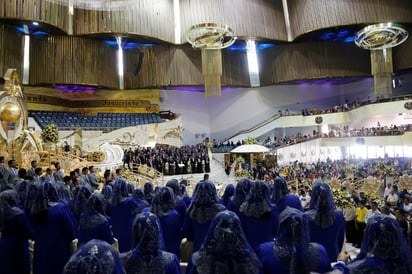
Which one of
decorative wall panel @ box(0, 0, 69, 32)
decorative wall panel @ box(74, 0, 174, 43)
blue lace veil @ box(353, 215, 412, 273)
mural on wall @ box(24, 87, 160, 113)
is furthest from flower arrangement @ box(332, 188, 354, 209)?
mural on wall @ box(24, 87, 160, 113)

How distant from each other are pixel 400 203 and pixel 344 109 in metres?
18.6

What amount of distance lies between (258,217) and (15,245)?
7.79 ft

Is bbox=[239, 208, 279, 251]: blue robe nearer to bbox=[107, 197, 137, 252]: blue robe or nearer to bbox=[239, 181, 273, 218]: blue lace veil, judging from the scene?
bbox=[239, 181, 273, 218]: blue lace veil

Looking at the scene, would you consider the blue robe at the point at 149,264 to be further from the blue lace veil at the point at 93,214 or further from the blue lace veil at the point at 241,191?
the blue lace veil at the point at 241,191

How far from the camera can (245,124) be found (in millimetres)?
26469

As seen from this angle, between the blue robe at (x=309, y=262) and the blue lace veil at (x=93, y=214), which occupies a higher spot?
the blue lace veil at (x=93, y=214)

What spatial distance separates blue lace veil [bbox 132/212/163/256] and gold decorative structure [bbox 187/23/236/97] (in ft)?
49.2

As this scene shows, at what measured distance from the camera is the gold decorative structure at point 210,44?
53.8ft

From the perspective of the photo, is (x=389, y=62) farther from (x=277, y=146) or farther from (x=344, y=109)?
(x=277, y=146)

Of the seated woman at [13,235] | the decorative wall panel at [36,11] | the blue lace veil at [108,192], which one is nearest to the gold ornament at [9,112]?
the decorative wall panel at [36,11]

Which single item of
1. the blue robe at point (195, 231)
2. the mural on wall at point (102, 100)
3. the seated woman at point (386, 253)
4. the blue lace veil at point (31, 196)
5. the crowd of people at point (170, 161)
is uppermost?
the mural on wall at point (102, 100)

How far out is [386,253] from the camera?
192 cm

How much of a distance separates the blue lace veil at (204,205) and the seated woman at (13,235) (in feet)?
5.30

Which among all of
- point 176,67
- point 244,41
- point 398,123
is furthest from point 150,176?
point 398,123
